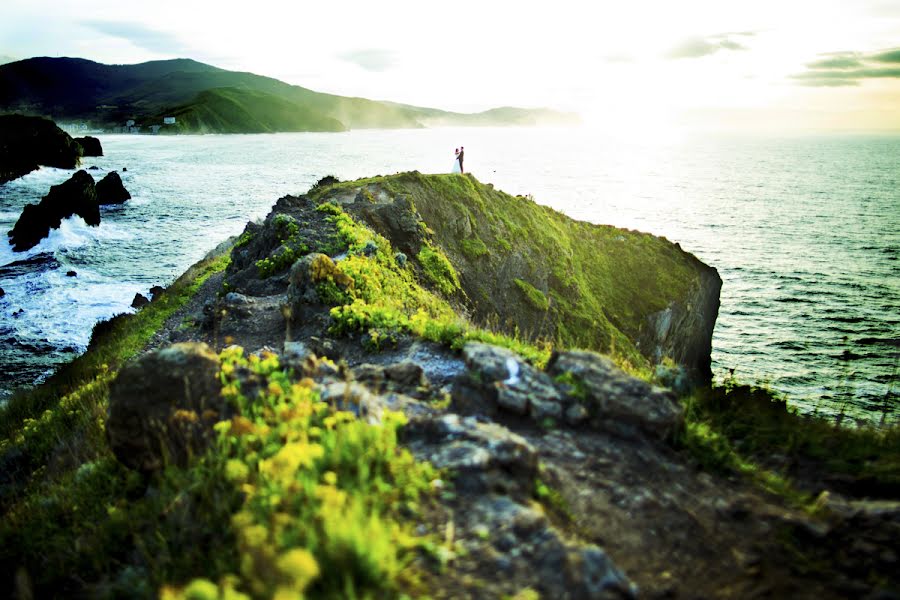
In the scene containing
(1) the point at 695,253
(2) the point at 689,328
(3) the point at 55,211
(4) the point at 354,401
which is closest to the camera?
(4) the point at 354,401

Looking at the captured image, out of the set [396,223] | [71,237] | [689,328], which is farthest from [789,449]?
[71,237]

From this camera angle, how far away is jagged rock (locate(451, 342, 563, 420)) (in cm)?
686

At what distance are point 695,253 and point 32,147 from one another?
113603 millimetres

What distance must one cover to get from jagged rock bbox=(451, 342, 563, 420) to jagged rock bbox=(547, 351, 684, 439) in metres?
0.46

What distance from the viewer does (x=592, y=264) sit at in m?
35.1

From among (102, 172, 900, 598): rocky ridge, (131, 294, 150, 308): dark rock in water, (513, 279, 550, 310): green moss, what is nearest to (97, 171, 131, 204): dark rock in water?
(131, 294, 150, 308): dark rock in water

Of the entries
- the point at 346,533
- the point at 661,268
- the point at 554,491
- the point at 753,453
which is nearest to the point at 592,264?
the point at 661,268

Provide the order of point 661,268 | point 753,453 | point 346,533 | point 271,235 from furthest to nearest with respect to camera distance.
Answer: point 661,268 < point 271,235 < point 753,453 < point 346,533

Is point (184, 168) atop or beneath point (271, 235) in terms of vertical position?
atop

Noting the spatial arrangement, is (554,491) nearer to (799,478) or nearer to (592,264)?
(799,478)

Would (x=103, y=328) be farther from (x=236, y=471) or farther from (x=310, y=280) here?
(x=236, y=471)

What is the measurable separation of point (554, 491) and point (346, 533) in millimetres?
2621

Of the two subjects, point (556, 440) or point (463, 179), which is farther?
point (463, 179)

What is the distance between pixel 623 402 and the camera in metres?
6.82
